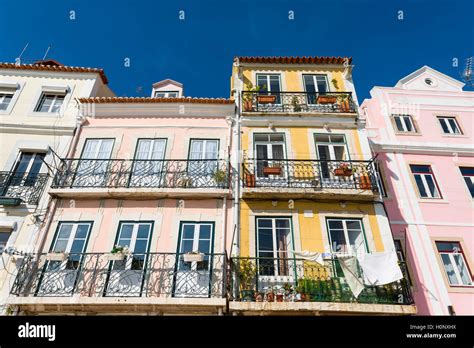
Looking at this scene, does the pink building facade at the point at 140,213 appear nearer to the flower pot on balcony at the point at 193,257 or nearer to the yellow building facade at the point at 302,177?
the flower pot on balcony at the point at 193,257

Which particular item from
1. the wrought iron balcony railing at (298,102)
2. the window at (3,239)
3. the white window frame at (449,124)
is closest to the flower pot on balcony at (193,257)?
the window at (3,239)

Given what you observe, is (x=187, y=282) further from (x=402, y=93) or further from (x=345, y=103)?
(x=402, y=93)

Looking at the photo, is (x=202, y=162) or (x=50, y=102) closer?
(x=202, y=162)

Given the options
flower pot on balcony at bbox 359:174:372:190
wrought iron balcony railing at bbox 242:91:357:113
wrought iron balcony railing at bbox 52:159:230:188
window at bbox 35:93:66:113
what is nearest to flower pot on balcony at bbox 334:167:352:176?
flower pot on balcony at bbox 359:174:372:190

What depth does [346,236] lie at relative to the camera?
32.3 feet

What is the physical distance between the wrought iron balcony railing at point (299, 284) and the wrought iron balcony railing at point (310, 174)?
251 cm

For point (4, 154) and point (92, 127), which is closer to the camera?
point (4, 154)

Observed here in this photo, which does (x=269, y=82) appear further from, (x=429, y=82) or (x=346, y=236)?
(x=429, y=82)

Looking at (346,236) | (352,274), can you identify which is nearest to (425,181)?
(346,236)

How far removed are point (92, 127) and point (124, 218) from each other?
14.4 feet

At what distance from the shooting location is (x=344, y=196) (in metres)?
10.2

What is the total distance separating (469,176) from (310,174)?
6.66m

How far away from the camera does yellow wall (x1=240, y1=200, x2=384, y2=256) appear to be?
378 inches

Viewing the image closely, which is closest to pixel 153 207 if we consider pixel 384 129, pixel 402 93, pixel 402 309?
pixel 402 309
